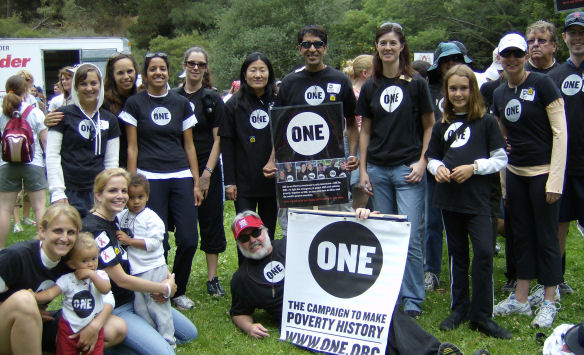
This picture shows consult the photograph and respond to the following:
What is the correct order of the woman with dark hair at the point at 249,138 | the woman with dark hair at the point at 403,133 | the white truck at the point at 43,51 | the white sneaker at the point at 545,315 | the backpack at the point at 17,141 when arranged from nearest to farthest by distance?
the white sneaker at the point at 545,315, the woman with dark hair at the point at 403,133, the woman with dark hair at the point at 249,138, the backpack at the point at 17,141, the white truck at the point at 43,51

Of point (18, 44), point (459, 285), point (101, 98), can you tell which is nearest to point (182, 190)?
point (101, 98)

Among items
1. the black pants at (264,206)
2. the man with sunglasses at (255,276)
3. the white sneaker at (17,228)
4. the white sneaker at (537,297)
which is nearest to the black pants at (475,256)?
the white sneaker at (537,297)

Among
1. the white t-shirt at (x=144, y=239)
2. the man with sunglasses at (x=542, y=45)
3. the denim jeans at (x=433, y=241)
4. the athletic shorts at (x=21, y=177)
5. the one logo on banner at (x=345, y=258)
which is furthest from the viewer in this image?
the athletic shorts at (x=21, y=177)

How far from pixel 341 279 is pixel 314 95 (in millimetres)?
1658

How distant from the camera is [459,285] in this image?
480cm

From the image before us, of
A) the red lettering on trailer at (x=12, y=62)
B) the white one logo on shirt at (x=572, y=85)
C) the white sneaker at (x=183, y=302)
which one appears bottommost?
the white sneaker at (x=183, y=302)

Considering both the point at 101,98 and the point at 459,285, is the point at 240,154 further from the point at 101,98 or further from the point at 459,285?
the point at 459,285

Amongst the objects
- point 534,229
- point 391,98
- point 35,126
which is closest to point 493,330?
point 534,229

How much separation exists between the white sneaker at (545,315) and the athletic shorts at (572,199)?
2.80 feet

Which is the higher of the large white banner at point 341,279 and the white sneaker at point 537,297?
the large white banner at point 341,279

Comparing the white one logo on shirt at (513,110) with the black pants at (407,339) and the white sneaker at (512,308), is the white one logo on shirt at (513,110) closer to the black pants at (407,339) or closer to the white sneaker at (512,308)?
the white sneaker at (512,308)

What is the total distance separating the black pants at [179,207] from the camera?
17.1 feet

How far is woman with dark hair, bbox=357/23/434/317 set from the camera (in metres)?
4.97

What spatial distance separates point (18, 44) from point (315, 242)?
19586 mm
